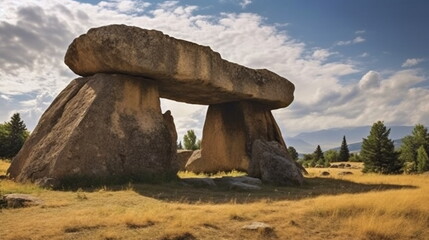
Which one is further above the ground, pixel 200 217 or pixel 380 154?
pixel 380 154

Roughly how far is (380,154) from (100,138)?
3268 cm

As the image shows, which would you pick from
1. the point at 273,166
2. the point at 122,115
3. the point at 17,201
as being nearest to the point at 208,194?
the point at 122,115

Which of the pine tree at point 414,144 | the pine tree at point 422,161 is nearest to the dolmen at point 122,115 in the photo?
the pine tree at point 422,161

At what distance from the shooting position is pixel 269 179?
1788cm

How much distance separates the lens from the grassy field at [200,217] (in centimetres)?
799

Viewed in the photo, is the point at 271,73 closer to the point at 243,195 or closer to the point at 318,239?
the point at 243,195

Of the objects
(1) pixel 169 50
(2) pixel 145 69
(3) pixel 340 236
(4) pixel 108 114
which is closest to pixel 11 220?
(3) pixel 340 236

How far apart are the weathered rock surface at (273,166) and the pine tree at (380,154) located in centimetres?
2341

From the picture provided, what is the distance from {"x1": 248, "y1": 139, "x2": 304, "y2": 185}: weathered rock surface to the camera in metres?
17.7

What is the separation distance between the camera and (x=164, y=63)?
17141mm

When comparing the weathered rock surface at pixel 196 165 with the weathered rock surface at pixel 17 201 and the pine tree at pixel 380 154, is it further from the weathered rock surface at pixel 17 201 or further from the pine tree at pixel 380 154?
the pine tree at pixel 380 154

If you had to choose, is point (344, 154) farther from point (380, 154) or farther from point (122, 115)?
point (122, 115)

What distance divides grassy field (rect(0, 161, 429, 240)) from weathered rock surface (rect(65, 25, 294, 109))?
19.2 ft

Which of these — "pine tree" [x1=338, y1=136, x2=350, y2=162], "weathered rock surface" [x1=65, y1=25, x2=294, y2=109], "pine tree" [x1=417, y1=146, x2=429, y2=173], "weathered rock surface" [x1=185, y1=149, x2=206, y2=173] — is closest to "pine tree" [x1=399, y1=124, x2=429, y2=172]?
"pine tree" [x1=417, y1=146, x2=429, y2=173]
